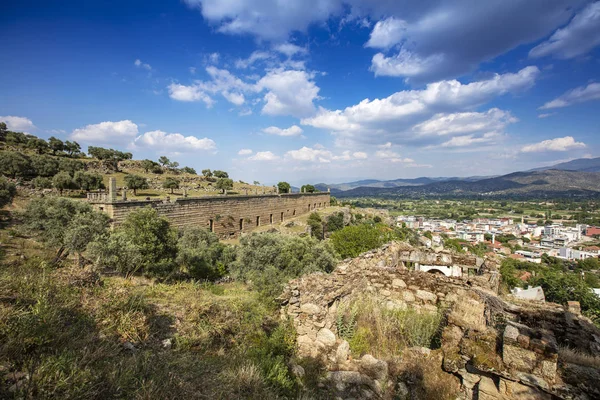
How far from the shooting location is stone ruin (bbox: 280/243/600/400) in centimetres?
306

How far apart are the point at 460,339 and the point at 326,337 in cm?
213

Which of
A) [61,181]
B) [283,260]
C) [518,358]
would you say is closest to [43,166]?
[61,181]

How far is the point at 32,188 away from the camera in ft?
78.6

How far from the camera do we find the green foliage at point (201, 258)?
1189 centimetres

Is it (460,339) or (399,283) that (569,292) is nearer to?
(399,283)

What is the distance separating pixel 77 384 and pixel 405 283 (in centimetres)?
605

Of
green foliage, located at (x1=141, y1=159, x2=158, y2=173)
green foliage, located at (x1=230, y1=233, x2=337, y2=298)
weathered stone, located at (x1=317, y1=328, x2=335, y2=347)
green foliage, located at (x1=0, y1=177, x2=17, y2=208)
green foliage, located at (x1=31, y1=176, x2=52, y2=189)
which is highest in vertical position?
green foliage, located at (x1=141, y1=159, x2=158, y2=173)

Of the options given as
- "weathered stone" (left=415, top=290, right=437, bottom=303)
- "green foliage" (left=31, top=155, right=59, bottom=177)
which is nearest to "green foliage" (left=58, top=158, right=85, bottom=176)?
"green foliage" (left=31, top=155, right=59, bottom=177)

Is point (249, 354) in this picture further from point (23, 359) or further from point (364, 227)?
point (364, 227)

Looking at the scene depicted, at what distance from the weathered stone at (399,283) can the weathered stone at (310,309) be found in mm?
2321

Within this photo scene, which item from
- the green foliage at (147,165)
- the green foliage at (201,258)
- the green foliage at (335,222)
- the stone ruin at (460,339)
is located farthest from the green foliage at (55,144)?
the stone ruin at (460,339)

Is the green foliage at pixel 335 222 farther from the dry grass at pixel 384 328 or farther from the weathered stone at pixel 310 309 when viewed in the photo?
the weathered stone at pixel 310 309

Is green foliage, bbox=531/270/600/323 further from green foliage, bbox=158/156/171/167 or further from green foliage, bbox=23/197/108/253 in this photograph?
green foliage, bbox=158/156/171/167

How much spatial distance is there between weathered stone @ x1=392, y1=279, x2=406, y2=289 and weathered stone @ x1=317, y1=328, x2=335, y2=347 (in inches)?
96.3
